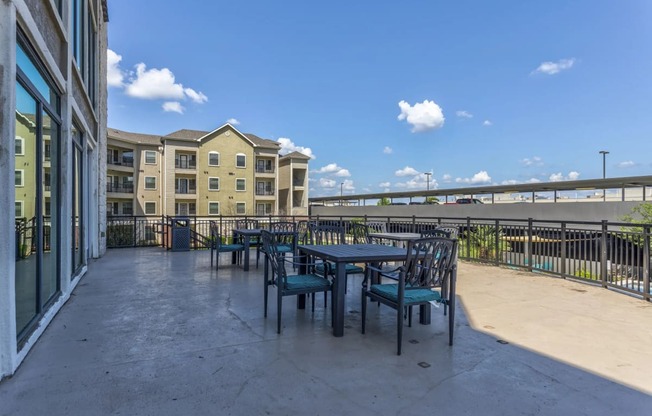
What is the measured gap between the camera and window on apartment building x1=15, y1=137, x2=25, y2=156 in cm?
281

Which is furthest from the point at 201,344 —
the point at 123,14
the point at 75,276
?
the point at 123,14

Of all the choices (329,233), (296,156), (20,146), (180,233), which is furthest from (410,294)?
(296,156)

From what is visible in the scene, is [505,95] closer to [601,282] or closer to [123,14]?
[601,282]

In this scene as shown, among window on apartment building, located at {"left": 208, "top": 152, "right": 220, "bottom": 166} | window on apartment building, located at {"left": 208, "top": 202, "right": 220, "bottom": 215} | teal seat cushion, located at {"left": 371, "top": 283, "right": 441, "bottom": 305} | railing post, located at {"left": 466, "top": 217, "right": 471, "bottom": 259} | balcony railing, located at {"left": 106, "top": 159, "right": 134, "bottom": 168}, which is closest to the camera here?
teal seat cushion, located at {"left": 371, "top": 283, "right": 441, "bottom": 305}

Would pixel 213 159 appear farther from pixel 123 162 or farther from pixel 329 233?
pixel 329 233

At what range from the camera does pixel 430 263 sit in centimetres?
312

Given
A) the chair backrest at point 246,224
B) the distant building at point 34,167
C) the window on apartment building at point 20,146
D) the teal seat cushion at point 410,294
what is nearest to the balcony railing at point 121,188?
the chair backrest at point 246,224

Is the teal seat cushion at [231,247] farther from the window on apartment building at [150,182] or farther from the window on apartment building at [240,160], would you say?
the window on apartment building at [150,182]

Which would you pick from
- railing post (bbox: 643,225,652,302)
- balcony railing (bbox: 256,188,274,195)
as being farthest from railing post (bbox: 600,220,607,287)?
balcony railing (bbox: 256,188,274,195)

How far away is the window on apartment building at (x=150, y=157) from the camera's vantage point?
28.7 metres

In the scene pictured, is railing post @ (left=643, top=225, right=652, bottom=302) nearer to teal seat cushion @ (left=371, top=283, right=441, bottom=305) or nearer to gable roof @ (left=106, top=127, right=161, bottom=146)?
teal seat cushion @ (left=371, top=283, right=441, bottom=305)

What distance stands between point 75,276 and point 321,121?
1970 cm

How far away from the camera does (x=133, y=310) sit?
419 cm

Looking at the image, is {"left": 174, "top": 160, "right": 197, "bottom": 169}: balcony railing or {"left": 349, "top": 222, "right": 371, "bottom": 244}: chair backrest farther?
{"left": 174, "top": 160, "right": 197, "bottom": 169}: balcony railing
